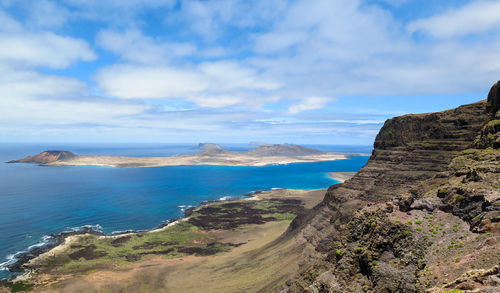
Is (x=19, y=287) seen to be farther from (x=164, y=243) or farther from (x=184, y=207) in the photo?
(x=184, y=207)

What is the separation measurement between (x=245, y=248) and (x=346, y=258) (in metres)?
45.0

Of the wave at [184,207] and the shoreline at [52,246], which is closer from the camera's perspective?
the shoreline at [52,246]

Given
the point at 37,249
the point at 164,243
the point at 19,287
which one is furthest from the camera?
the point at 164,243

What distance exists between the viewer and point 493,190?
71.4ft

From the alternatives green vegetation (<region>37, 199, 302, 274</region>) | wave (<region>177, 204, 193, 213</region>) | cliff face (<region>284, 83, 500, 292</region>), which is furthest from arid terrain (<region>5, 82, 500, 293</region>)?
wave (<region>177, 204, 193, 213</region>)

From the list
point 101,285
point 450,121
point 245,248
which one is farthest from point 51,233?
point 450,121

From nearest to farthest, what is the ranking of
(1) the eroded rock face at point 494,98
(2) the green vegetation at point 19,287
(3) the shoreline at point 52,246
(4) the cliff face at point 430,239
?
1. (4) the cliff face at point 430,239
2. (1) the eroded rock face at point 494,98
3. (2) the green vegetation at point 19,287
4. (3) the shoreline at point 52,246

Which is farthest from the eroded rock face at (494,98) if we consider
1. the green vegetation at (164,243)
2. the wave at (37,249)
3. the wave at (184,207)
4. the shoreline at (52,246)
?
the wave at (184,207)

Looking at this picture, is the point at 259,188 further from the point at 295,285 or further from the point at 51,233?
the point at 295,285

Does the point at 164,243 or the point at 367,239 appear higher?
the point at 367,239

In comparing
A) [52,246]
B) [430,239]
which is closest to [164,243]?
[52,246]

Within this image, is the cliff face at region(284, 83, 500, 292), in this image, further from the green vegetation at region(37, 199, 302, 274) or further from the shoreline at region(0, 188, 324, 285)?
the shoreline at region(0, 188, 324, 285)

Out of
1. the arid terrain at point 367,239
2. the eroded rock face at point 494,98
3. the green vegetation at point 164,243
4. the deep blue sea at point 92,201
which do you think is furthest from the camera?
the deep blue sea at point 92,201

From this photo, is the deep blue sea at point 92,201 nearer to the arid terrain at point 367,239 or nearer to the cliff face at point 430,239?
the arid terrain at point 367,239
